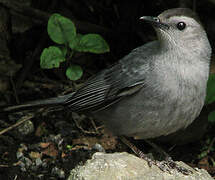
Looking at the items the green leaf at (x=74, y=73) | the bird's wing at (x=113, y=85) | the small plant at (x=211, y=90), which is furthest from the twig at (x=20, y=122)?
the small plant at (x=211, y=90)

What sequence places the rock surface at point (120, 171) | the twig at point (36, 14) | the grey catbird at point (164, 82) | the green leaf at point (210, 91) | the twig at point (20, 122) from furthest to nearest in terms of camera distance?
1. the twig at point (36, 14)
2. the twig at point (20, 122)
3. the green leaf at point (210, 91)
4. the grey catbird at point (164, 82)
5. the rock surface at point (120, 171)

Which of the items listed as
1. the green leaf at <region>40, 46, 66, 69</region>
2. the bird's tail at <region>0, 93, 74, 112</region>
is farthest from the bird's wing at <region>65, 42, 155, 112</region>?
the green leaf at <region>40, 46, 66, 69</region>

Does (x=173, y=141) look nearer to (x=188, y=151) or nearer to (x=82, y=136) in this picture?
(x=188, y=151)

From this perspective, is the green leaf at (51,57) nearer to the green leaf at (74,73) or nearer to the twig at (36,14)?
the green leaf at (74,73)

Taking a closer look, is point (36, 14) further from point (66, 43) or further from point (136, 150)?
point (136, 150)

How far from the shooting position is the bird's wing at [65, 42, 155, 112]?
402 cm

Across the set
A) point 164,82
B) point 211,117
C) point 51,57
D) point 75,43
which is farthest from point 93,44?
point 211,117

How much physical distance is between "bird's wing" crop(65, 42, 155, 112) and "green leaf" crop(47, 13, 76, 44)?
0.58 m

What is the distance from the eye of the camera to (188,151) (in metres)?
5.05

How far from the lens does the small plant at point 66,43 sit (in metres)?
4.48

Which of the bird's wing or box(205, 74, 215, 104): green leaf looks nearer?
the bird's wing

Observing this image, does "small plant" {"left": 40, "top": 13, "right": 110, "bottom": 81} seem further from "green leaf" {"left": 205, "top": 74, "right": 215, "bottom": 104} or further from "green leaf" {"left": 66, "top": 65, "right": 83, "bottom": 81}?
"green leaf" {"left": 205, "top": 74, "right": 215, "bottom": 104}

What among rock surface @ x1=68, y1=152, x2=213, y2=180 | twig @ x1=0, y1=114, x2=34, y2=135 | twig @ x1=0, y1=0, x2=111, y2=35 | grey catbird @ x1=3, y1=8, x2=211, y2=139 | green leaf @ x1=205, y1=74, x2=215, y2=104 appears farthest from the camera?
twig @ x1=0, y1=0, x2=111, y2=35

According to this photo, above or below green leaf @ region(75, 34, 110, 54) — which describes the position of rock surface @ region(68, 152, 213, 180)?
below
